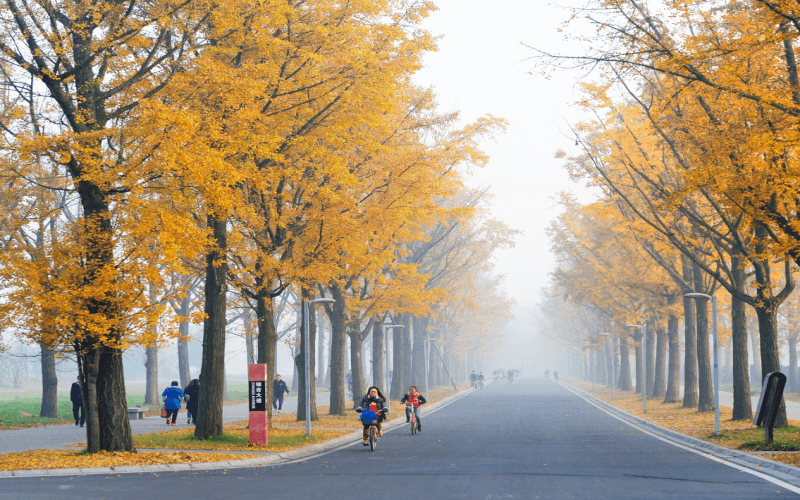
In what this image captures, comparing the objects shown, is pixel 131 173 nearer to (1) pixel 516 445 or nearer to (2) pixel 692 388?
(1) pixel 516 445

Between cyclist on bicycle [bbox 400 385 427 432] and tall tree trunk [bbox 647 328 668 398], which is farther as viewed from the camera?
tall tree trunk [bbox 647 328 668 398]

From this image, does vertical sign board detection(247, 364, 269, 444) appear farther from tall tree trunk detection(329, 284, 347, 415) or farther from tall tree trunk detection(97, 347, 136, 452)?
tall tree trunk detection(329, 284, 347, 415)

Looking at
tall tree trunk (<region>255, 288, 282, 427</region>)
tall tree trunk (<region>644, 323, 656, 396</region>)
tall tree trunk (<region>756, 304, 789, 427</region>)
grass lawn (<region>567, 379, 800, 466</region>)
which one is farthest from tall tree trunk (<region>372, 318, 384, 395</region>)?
tall tree trunk (<region>756, 304, 789, 427</region>)

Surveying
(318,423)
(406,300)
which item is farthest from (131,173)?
(406,300)

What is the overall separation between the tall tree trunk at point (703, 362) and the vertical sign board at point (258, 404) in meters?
17.5

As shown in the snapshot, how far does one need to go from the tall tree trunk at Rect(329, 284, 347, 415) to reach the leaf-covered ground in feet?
44.3

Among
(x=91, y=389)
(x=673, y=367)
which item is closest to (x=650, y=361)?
(x=673, y=367)

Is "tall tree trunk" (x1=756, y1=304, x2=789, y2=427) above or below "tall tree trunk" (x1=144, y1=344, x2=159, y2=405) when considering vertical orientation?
above

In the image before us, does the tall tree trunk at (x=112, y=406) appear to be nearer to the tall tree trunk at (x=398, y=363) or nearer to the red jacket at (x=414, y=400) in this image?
the red jacket at (x=414, y=400)

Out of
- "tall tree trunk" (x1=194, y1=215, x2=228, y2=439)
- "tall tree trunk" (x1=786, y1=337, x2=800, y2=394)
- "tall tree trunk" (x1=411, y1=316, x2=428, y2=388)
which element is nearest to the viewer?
"tall tree trunk" (x1=194, y1=215, x2=228, y2=439)

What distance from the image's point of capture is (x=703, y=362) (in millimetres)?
30328

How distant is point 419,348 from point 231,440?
1328 inches

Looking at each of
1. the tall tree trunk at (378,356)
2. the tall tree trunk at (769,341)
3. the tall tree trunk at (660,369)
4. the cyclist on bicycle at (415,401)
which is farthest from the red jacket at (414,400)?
the tall tree trunk at (660,369)

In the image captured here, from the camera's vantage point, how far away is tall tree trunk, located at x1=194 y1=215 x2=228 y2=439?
1970 centimetres
